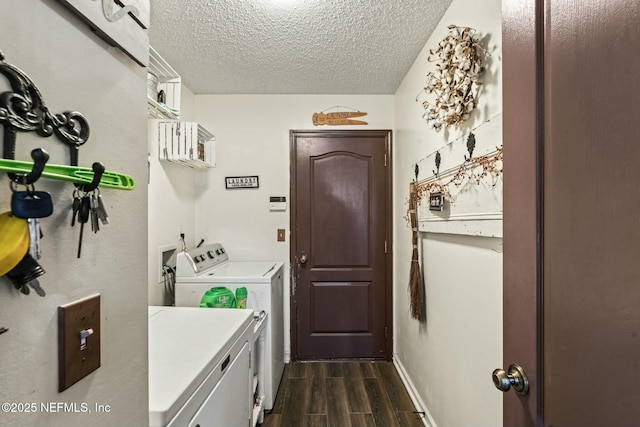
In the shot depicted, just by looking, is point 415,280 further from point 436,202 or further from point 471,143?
point 471,143

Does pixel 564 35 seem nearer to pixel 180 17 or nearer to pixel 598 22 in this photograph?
pixel 598 22

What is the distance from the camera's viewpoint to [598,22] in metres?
0.50

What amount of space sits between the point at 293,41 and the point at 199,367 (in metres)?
1.88

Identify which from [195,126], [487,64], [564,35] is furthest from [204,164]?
[564,35]

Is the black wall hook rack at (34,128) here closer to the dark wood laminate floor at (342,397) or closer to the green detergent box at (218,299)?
the green detergent box at (218,299)

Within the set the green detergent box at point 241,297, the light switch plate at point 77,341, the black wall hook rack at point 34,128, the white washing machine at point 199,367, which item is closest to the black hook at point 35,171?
the black wall hook rack at point 34,128

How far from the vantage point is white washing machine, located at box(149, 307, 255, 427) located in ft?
2.53

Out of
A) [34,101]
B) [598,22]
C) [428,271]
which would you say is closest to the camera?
[34,101]

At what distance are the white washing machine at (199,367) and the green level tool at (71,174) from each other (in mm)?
545

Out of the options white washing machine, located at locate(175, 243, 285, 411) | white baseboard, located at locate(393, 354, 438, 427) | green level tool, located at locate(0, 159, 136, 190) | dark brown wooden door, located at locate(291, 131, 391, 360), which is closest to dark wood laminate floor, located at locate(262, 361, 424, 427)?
white baseboard, located at locate(393, 354, 438, 427)

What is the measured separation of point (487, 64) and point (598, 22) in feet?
2.57

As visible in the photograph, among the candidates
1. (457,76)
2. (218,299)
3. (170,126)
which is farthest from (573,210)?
(170,126)

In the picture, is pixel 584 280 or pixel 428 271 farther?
pixel 428 271

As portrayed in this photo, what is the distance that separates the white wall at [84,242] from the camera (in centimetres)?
39
